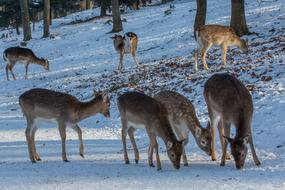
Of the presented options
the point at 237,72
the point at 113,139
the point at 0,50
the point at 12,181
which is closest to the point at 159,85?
the point at 237,72

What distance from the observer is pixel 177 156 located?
8.40 meters

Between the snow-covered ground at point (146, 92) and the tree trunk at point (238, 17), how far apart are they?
0.61 metres

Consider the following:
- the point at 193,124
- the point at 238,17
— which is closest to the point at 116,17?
the point at 238,17

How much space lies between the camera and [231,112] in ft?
27.9

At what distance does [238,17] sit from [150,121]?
1345 centimetres

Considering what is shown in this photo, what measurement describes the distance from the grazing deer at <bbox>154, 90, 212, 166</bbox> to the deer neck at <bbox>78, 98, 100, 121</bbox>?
4.65ft

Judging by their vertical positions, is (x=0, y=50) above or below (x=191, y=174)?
below

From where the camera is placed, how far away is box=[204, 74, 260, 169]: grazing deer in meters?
8.12

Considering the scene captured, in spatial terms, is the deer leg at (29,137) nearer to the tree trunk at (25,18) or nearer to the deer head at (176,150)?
the deer head at (176,150)

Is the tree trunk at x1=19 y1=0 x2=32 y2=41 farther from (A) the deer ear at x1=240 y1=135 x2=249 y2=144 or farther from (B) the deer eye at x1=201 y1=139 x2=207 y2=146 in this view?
(A) the deer ear at x1=240 y1=135 x2=249 y2=144

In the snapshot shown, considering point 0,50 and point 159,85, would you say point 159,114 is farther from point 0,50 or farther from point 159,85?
point 0,50

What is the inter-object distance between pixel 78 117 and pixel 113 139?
208cm

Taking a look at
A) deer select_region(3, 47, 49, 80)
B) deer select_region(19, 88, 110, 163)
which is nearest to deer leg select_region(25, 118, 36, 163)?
deer select_region(19, 88, 110, 163)

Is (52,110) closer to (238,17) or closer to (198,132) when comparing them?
(198,132)
